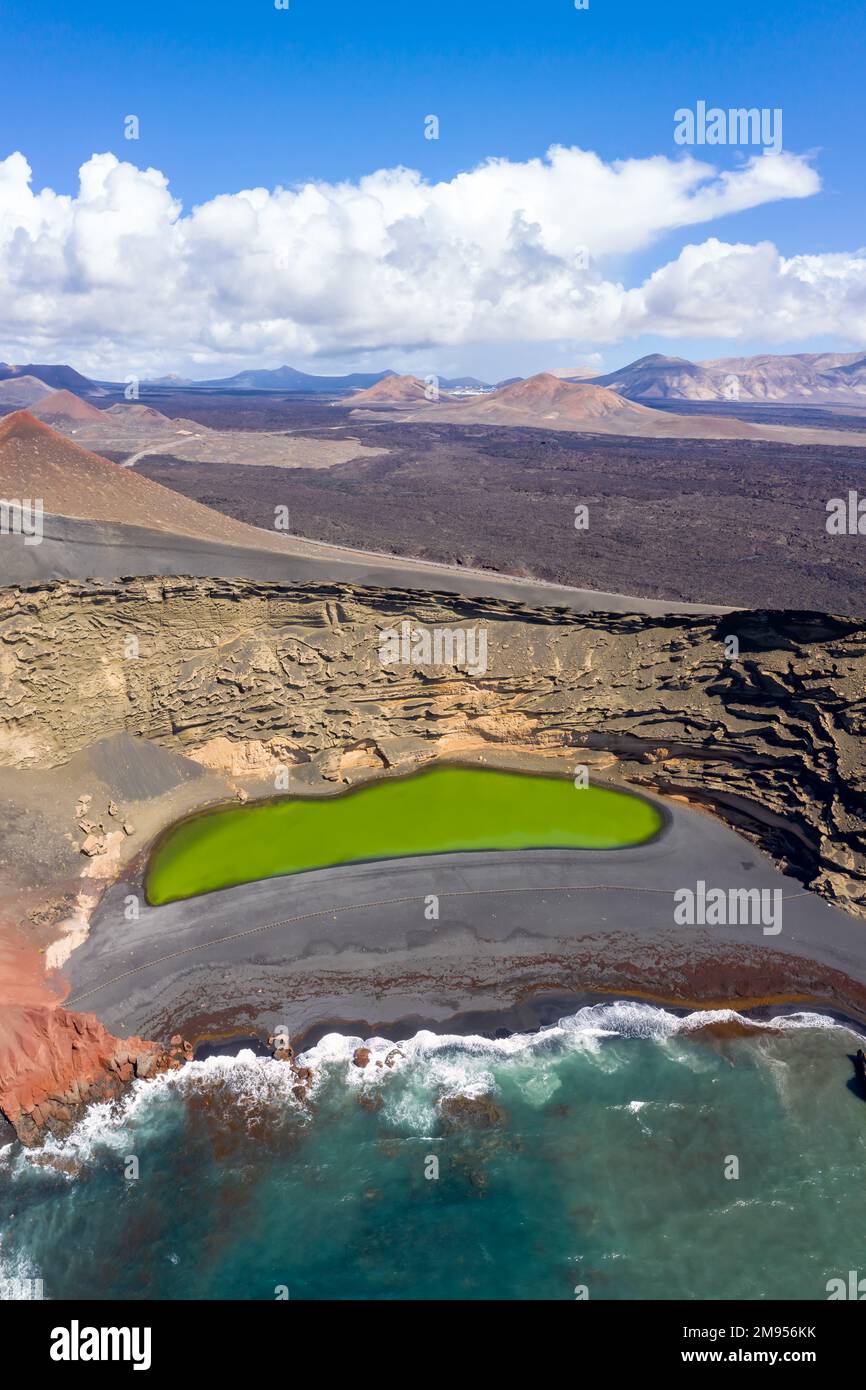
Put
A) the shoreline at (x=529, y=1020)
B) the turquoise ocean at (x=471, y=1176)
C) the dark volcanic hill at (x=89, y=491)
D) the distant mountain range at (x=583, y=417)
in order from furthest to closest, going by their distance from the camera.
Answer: the distant mountain range at (x=583, y=417)
the dark volcanic hill at (x=89, y=491)
the shoreline at (x=529, y=1020)
the turquoise ocean at (x=471, y=1176)

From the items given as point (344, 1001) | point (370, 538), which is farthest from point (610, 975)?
point (370, 538)

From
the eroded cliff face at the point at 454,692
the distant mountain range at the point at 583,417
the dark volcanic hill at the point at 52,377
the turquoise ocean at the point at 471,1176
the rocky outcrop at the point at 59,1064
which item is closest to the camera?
the turquoise ocean at the point at 471,1176

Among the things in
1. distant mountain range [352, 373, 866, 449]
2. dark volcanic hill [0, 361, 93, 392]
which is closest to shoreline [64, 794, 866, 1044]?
distant mountain range [352, 373, 866, 449]

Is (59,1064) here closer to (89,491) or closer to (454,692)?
(454,692)

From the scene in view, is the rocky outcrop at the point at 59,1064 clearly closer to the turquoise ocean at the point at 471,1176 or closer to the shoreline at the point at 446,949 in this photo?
the turquoise ocean at the point at 471,1176

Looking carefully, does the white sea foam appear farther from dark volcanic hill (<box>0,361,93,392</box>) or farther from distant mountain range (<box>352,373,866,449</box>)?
dark volcanic hill (<box>0,361,93,392</box>)

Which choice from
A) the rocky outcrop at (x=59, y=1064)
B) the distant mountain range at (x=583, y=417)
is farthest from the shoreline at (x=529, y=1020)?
the distant mountain range at (x=583, y=417)
